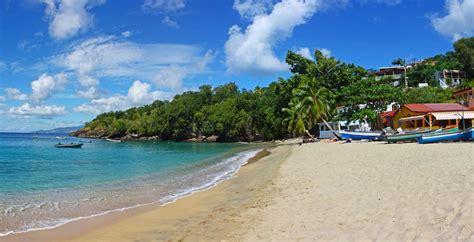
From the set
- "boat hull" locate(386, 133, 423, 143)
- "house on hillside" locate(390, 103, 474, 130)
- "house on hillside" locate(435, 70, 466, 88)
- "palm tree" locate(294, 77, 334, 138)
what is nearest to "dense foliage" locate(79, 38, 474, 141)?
"palm tree" locate(294, 77, 334, 138)

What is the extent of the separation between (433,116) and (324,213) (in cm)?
3513

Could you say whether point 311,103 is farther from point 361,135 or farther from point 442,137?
point 442,137

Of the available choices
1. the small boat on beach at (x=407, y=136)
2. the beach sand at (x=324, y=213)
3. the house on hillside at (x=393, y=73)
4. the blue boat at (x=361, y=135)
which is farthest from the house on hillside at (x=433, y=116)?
the house on hillside at (x=393, y=73)

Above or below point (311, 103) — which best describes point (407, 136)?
below

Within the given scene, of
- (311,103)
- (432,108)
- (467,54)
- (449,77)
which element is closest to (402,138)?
(432,108)

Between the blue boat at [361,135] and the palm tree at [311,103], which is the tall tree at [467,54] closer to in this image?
the palm tree at [311,103]

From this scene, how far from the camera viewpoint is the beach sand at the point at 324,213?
258 inches

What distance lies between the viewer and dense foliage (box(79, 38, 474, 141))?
4771cm

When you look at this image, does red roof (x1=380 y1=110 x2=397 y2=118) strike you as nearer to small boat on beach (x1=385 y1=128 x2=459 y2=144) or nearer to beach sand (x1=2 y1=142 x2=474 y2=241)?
small boat on beach (x1=385 y1=128 x2=459 y2=144)

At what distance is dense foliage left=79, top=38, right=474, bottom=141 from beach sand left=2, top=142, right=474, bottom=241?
34.5 metres

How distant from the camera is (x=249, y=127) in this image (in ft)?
252

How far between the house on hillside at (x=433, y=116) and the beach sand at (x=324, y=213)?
2728 centimetres

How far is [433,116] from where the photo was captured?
124 feet

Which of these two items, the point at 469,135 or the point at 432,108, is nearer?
the point at 469,135
